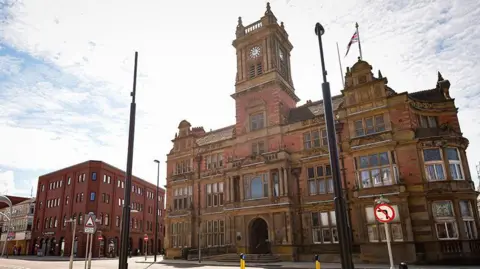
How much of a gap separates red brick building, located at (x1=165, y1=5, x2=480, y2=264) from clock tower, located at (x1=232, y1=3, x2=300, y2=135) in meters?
0.12

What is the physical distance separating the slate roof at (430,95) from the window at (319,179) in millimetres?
9706

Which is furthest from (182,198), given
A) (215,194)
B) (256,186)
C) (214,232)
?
(256,186)

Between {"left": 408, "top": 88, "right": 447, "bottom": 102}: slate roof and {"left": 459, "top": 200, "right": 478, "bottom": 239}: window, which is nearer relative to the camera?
{"left": 459, "top": 200, "right": 478, "bottom": 239}: window

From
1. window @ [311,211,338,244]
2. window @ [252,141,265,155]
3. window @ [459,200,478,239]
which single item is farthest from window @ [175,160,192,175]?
window @ [459,200,478,239]

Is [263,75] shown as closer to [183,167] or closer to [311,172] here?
[311,172]

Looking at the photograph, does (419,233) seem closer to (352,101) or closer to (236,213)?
(352,101)

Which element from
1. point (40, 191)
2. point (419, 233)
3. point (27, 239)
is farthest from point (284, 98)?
point (27, 239)

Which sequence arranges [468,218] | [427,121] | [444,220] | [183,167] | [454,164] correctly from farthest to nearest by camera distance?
[183,167]
[427,121]
[454,164]
[444,220]
[468,218]

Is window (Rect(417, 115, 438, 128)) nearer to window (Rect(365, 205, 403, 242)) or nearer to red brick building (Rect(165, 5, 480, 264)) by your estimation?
red brick building (Rect(165, 5, 480, 264))

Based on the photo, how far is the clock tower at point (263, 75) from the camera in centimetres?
3578

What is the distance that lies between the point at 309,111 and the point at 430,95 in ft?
36.0

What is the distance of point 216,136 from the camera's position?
42.4 meters

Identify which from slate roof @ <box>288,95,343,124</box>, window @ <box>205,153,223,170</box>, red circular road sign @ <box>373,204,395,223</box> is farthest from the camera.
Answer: window @ <box>205,153,223,170</box>

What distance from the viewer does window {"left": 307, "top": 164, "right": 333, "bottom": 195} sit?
3036cm
